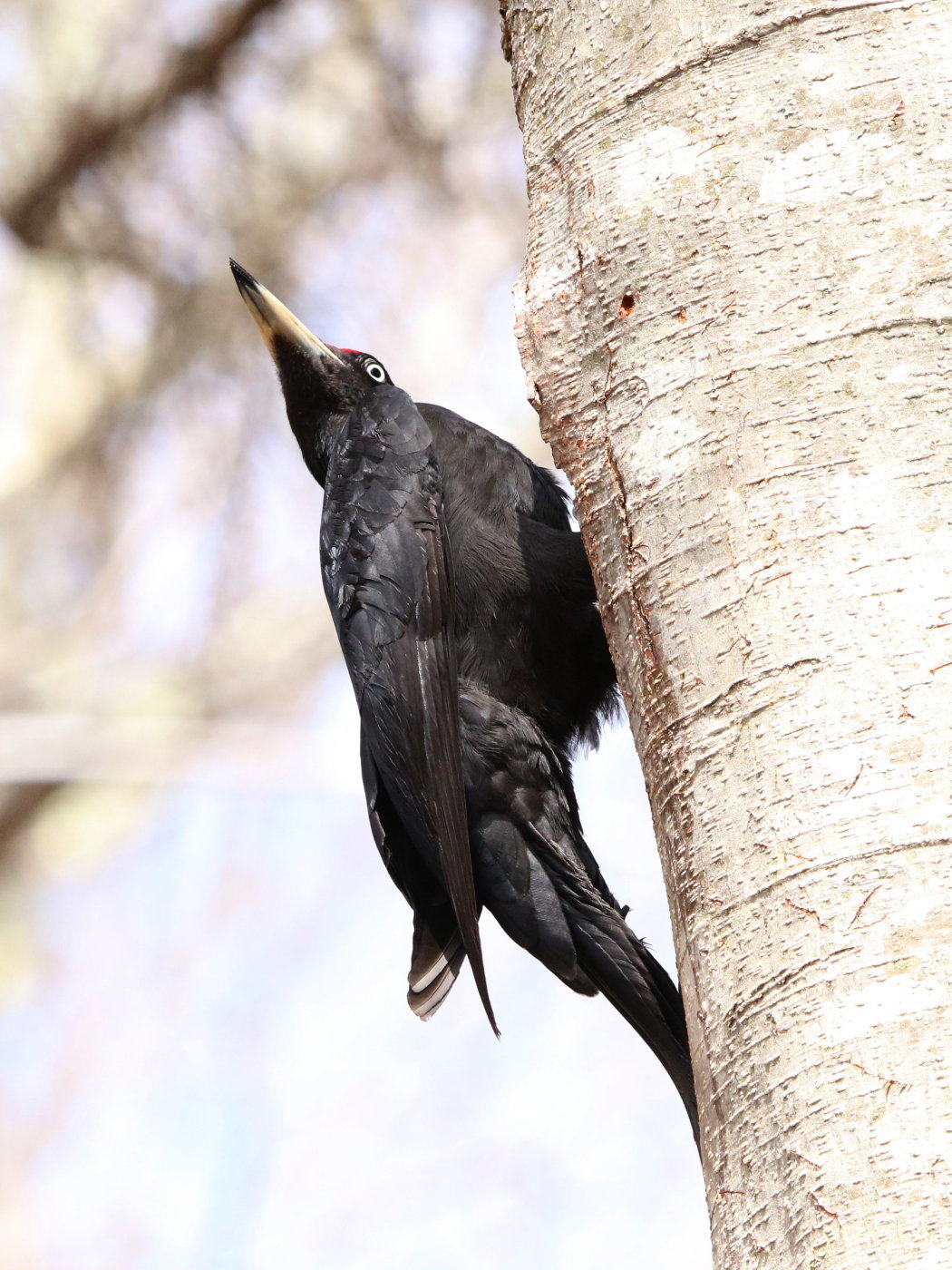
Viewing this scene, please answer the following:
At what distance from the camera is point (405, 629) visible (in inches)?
95.7

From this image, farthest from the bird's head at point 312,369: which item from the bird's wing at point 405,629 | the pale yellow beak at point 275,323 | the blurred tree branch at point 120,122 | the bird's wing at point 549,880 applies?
the blurred tree branch at point 120,122

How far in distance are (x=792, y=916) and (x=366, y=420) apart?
66.7 inches

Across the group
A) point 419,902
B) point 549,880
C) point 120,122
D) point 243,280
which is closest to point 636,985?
point 549,880

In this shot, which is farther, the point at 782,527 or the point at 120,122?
the point at 120,122

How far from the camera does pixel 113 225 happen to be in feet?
20.3

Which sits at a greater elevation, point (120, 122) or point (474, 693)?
point (120, 122)

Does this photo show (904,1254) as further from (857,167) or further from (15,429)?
(15,429)

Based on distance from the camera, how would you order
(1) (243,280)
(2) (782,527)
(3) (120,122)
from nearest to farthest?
(2) (782,527)
(1) (243,280)
(3) (120,122)

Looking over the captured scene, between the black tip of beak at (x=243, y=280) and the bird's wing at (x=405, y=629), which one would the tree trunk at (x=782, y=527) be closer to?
the bird's wing at (x=405, y=629)

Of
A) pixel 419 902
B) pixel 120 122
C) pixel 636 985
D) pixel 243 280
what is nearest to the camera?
pixel 636 985

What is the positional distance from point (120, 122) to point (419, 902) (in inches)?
179

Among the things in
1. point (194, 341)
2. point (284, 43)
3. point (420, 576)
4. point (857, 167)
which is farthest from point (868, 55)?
point (194, 341)

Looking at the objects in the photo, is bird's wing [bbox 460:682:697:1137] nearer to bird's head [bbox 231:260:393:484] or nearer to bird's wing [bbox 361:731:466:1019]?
bird's wing [bbox 361:731:466:1019]

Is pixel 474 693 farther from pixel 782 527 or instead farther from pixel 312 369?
pixel 782 527
